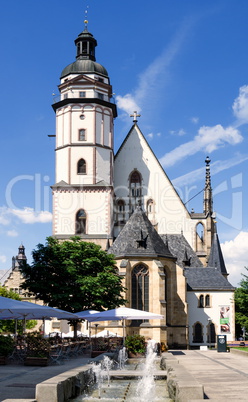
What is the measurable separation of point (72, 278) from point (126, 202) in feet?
71.7

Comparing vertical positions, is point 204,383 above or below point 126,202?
below

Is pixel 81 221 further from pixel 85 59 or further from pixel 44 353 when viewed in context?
pixel 44 353

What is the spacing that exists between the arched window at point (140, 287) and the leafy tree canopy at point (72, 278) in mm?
4989

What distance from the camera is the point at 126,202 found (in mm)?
59938

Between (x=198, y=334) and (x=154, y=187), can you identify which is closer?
(x=198, y=334)

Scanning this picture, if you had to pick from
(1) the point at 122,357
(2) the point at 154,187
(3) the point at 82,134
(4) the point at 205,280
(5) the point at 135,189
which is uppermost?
(3) the point at 82,134

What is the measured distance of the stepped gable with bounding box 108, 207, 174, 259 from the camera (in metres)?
46.7

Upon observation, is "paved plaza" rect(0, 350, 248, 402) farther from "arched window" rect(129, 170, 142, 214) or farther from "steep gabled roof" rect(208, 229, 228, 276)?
"steep gabled roof" rect(208, 229, 228, 276)

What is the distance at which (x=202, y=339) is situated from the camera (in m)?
55.3

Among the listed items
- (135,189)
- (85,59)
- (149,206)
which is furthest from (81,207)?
(85,59)

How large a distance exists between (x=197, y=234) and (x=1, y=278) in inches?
2792

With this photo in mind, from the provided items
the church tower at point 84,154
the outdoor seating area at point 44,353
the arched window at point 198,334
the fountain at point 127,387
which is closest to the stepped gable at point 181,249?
the arched window at point 198,334

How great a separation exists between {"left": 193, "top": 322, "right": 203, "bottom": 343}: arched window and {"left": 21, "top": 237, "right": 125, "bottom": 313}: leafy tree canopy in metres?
17.6

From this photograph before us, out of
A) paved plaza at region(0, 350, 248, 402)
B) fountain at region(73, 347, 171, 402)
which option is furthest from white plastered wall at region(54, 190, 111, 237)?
paved plaza at region(0, 350, 248, 402)
